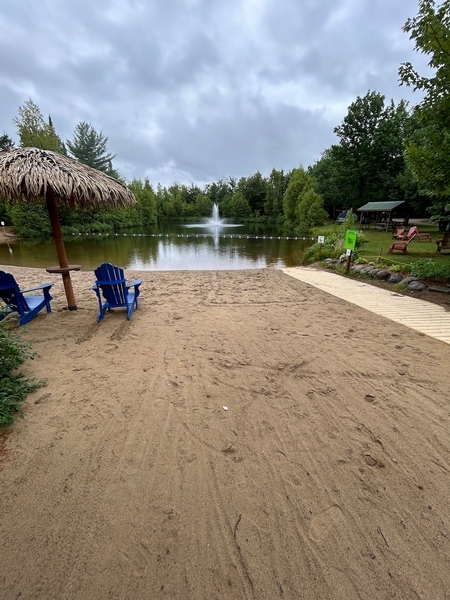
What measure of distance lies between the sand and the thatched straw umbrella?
8.32 ft

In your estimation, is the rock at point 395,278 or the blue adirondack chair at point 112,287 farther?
the rock at point 395,278

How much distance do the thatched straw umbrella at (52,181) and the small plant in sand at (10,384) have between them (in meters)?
2.55

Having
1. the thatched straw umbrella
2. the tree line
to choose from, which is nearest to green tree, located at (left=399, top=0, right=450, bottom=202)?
the tree line

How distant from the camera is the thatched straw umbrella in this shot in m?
4.33

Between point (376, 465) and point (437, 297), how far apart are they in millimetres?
5534

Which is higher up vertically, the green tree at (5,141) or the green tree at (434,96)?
the green tree at (5,141)

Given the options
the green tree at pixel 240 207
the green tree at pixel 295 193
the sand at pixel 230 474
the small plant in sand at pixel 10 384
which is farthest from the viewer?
the green tree at pixel 240 207

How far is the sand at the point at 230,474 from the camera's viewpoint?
4.63 ft

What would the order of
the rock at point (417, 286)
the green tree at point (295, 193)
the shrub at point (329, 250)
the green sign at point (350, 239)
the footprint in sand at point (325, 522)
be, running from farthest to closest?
the green tree at point (295, 193)
the shrub at point (329, 250)
the green sign at point (350, 239)
the rock at point (417, 286)
the footprint in sand at point (325, 522)

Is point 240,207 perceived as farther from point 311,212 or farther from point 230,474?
point 230,474

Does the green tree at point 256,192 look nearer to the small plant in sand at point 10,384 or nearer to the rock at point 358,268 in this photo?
the rock at point 358,268

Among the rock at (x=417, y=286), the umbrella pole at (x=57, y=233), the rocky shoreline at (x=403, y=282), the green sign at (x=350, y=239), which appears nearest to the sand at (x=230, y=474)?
the umbrella pole at (x=57, y=233)

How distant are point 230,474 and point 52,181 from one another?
16.0 feet

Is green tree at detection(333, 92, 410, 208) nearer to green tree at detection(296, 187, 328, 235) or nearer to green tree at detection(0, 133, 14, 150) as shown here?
green tree at detection(296, 187, 328, 235)
